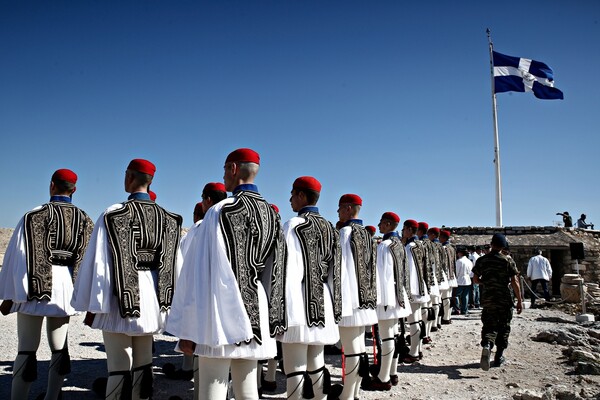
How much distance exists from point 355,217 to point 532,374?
4.08 meters

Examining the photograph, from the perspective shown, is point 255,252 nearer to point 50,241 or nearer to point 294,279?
point 294,279

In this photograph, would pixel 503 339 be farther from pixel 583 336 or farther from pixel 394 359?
pixel 583 336

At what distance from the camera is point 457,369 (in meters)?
7.70

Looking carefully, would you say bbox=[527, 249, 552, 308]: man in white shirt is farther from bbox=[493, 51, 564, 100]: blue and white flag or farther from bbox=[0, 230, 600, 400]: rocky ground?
bbox=[493, 51, 564, 100]: blue and white flag

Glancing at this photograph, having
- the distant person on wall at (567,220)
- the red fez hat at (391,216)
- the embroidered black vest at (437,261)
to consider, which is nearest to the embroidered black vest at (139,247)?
the red fez hat at (391,216)

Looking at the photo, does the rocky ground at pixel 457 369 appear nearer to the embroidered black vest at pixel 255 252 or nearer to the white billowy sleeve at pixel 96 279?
the white billowy sleeve at pixel 96 279

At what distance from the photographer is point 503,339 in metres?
7.65

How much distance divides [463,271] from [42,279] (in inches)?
508

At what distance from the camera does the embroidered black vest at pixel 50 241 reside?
443cm

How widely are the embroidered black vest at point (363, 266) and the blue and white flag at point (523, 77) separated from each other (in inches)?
793

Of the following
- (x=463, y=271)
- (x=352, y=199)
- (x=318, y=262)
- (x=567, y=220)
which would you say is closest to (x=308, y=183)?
(x=318, y=262)

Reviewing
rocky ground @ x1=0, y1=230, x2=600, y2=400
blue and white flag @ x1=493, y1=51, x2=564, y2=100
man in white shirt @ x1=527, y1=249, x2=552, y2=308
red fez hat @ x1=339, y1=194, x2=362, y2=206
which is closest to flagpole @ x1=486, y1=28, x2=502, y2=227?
blue and white flag @ x1=493, y1=51, x2=564, y2=100

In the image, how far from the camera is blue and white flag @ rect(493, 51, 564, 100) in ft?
72.3

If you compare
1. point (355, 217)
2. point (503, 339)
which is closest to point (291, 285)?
point (355, 217)
